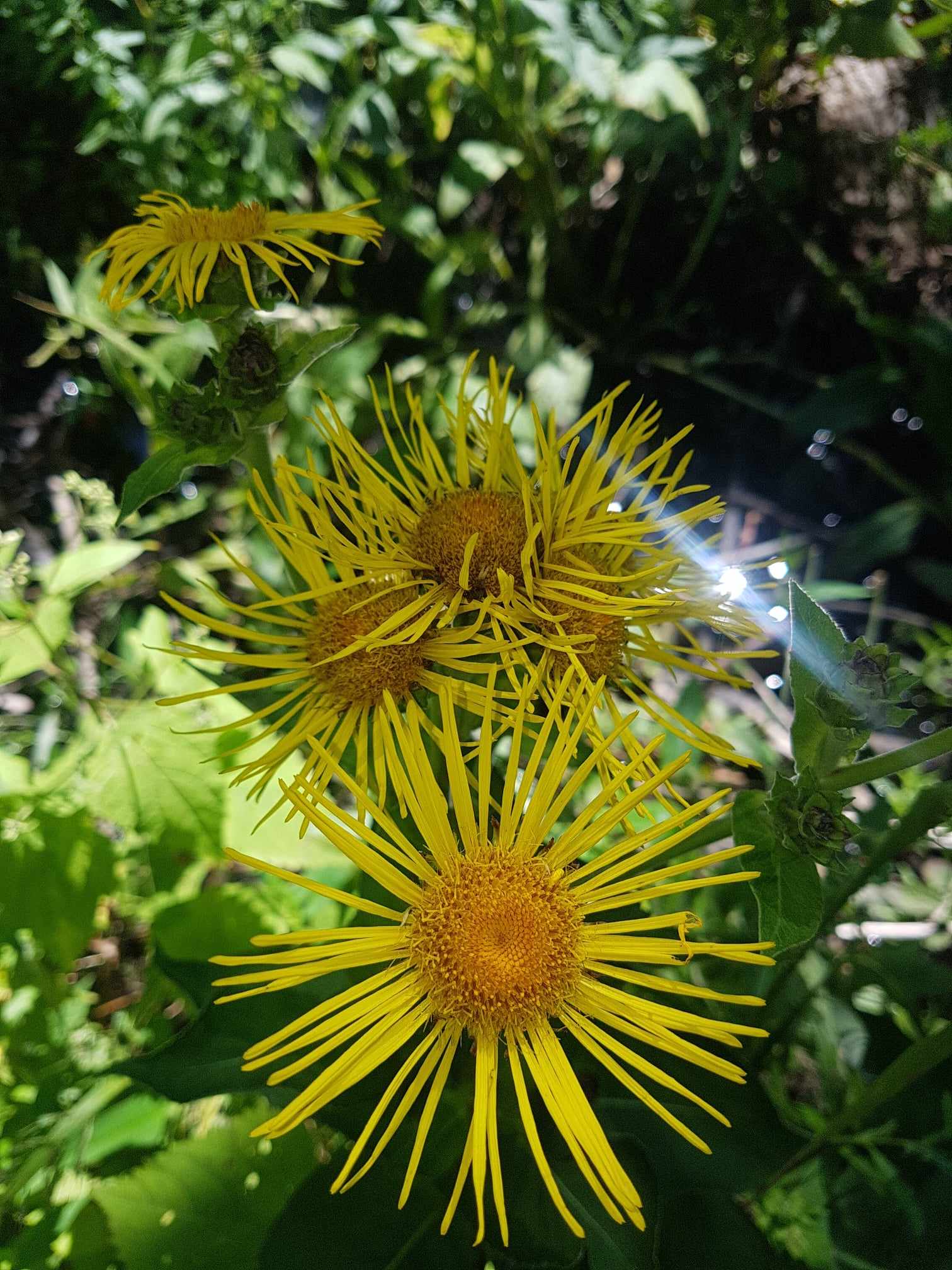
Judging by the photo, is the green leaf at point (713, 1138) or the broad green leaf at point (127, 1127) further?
the broad green leaf at point (127, 1127)

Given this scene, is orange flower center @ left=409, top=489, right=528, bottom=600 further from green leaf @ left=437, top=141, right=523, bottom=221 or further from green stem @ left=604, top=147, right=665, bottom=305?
green stem @ left=604, top=147, right=665, bottom=305

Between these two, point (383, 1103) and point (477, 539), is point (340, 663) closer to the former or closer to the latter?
point (477, 539)

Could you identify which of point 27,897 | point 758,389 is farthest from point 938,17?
point 27,897

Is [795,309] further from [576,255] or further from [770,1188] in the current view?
[770,1188]

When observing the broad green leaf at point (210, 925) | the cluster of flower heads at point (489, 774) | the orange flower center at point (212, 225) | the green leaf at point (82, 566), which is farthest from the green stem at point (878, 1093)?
the green leaf at point (82, 566)

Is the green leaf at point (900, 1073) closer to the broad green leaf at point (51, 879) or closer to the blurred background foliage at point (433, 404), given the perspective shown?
the blurred background foliage at point (433, 404)

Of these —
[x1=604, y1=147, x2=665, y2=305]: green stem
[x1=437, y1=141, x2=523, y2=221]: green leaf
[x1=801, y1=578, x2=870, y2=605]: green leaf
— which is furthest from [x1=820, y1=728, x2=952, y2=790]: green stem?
[x1=604, y1=147, x2=665, y2=305]: green stem

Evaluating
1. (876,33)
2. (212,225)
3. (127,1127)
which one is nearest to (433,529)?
(212,225)
